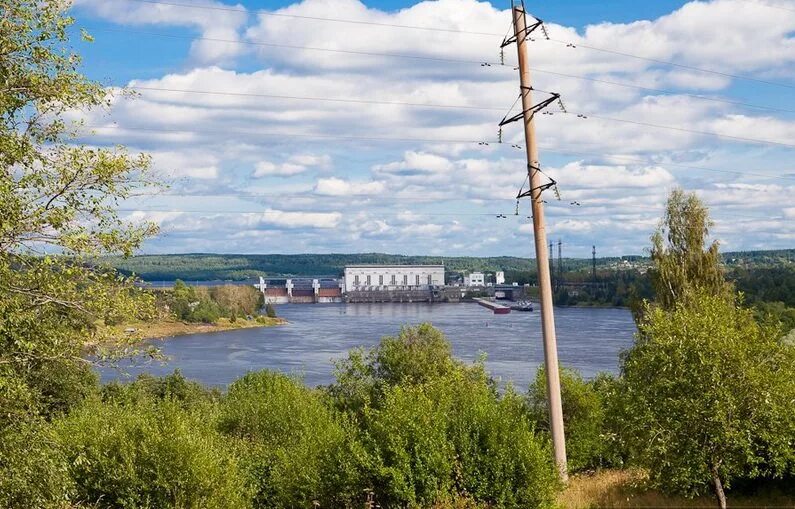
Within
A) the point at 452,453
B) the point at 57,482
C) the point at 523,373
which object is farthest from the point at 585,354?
the point at 57,482

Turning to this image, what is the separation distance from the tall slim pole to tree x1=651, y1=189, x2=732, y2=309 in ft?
63.8

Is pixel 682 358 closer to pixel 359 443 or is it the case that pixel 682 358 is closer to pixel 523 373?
pixel 359 443

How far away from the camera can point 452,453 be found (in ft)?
50.7

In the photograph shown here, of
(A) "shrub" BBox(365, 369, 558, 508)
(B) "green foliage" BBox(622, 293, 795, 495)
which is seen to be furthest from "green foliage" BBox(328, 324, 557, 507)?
(B) "green foliage" BBox(622, 293, 795, 495)

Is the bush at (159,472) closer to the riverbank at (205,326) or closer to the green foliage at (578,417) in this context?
the green foliage at (578,417)

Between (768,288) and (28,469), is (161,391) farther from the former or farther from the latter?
A: (768,288)

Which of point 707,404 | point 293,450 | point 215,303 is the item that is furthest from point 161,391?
point 215,303

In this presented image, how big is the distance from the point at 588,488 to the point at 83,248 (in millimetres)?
13124

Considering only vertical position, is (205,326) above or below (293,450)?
below

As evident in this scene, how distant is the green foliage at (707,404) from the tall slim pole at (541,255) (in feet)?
7.72

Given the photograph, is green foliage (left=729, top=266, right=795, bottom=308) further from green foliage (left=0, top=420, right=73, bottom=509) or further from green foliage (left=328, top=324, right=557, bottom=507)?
green foliage (left=0, top=420, right=73, bottom=509)

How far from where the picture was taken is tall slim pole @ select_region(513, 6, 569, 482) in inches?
506

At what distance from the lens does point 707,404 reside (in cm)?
1457

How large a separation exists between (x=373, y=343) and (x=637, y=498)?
68.5 m
